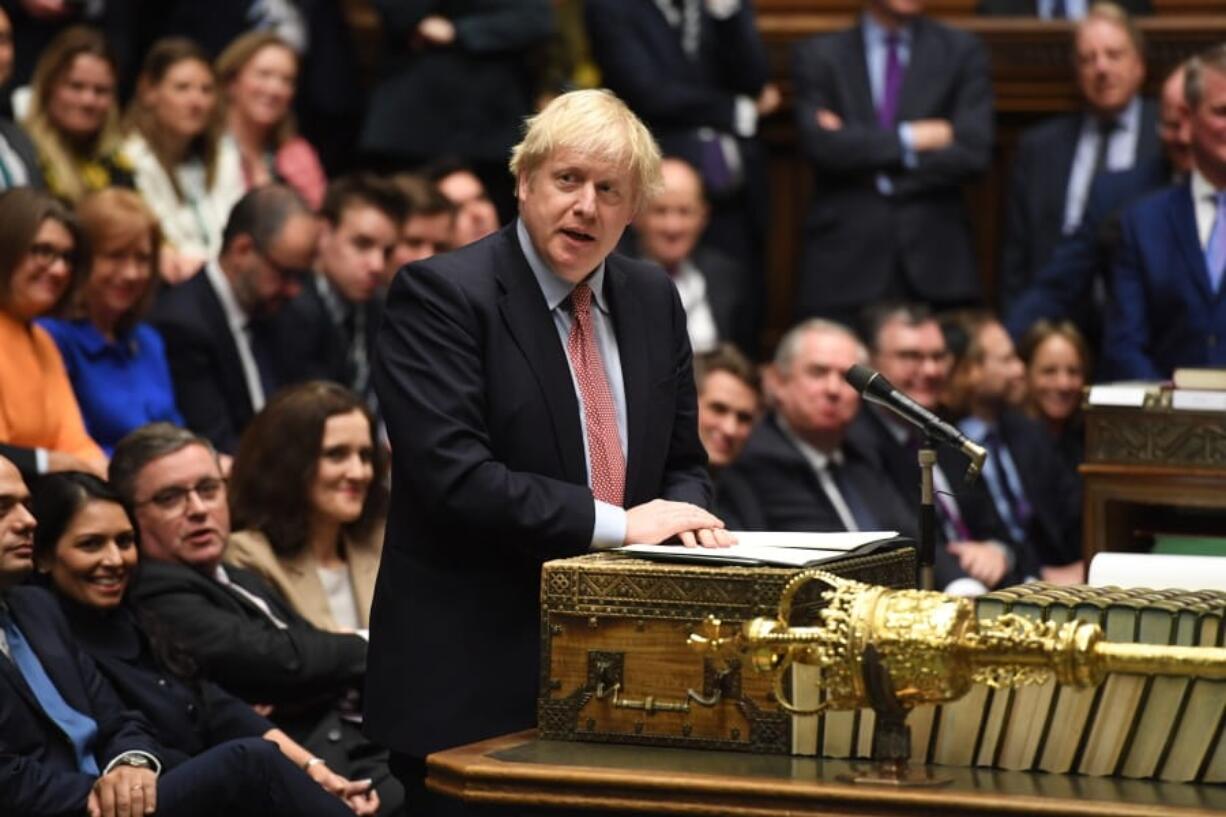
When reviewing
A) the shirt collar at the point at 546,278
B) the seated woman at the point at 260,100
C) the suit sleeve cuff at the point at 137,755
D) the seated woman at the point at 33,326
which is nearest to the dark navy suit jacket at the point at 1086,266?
the seated woman at the point at 260,100

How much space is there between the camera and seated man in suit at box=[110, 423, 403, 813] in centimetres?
471

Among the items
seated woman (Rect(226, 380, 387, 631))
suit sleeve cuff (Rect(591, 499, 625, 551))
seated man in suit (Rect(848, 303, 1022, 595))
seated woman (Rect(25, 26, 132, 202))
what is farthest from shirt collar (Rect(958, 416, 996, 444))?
suit sleeve cuff (Rect(591, 499, 625, 551))

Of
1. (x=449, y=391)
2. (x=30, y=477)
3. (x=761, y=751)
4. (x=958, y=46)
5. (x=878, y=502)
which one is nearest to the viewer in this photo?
(x=761, y=751)

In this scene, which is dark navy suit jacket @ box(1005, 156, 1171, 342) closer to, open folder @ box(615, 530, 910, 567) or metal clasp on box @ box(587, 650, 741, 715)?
open folder @ box(615, 530, 910, 567)

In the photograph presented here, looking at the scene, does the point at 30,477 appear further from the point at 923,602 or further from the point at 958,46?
the point at 958,46

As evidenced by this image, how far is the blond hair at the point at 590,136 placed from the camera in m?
3.30

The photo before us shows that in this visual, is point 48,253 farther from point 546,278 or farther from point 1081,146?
point 1081,146

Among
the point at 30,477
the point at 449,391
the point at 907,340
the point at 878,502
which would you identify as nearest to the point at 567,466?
the point at 449,391

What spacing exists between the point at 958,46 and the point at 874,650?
17.6 feet

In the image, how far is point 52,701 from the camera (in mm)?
4184

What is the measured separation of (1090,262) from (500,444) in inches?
178

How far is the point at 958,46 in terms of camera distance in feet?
25.8

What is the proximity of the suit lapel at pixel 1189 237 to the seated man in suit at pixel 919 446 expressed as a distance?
780 mm

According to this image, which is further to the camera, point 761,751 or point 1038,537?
point 1038,537
